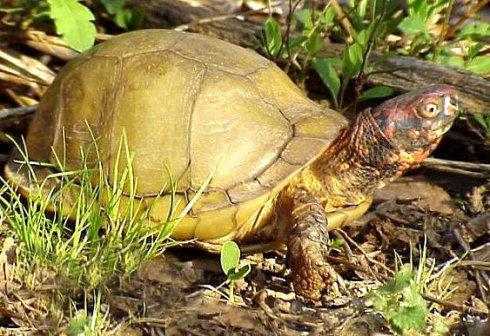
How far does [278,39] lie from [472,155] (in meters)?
0.90

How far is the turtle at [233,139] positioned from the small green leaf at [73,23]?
13 centimetres

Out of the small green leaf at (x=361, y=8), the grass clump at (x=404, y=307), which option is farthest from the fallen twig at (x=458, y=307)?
the small green leaf at (x=361, y=8)

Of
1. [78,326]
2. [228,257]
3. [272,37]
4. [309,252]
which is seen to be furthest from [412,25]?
[78,326]

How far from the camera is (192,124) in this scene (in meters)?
2.64

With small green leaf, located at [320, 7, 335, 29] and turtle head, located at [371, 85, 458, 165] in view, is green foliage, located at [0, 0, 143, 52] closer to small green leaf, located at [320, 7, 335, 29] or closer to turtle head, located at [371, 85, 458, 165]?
small green leaf, located at [320, 7, 335, 29]

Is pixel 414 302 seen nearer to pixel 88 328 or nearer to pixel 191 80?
pixel 88 328

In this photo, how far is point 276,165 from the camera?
260cm

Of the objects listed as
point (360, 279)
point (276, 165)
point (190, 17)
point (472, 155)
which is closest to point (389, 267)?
point (360, 279)

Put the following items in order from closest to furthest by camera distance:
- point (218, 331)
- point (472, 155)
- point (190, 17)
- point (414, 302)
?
point (414, 302) → point (218, 331) → point (472, 155) → point (190, 17)

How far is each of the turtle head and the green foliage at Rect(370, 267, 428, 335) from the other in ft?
2.09

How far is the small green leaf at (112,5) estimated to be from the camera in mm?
3561

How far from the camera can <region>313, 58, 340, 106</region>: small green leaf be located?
3.22m

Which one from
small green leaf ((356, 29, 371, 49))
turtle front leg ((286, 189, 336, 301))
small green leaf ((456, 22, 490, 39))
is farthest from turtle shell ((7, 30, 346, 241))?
small green leaf ((456, 22, 490, 39))

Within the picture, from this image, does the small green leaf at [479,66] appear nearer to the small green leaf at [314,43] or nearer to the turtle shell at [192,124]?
the small green leaf at [314,43]
